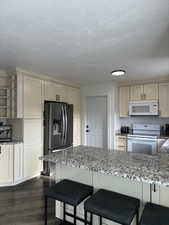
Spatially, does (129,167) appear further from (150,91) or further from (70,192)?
(150,91)

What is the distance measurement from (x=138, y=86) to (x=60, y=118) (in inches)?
90.3

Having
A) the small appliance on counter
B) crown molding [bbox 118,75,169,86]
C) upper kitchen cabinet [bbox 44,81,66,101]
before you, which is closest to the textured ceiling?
upper kitchen cabinet [bbox 44,81,66,101]

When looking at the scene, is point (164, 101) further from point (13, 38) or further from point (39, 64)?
point (13, 38)

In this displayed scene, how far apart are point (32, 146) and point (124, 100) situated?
276 centimetres

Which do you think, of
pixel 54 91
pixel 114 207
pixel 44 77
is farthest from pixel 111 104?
pixel 114 207

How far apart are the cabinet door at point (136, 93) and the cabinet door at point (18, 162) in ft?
10.2

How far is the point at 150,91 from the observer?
441 centimetres

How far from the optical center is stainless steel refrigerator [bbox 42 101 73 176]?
3844 mm

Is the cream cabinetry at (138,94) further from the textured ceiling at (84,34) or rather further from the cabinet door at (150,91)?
the textured ceiling at (84,34)

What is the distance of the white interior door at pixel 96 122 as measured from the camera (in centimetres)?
509

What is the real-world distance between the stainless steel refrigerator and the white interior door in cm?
112

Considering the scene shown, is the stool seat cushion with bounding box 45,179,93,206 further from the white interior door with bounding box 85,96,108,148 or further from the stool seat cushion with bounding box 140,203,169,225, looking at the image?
the white interior door with bounding box 85,96,108,148

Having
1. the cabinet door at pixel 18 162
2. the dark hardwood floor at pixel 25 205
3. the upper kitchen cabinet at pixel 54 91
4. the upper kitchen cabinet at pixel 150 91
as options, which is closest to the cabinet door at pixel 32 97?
the upper kitchen cabinet at pixel 54 91

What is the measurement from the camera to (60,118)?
4117 mm
